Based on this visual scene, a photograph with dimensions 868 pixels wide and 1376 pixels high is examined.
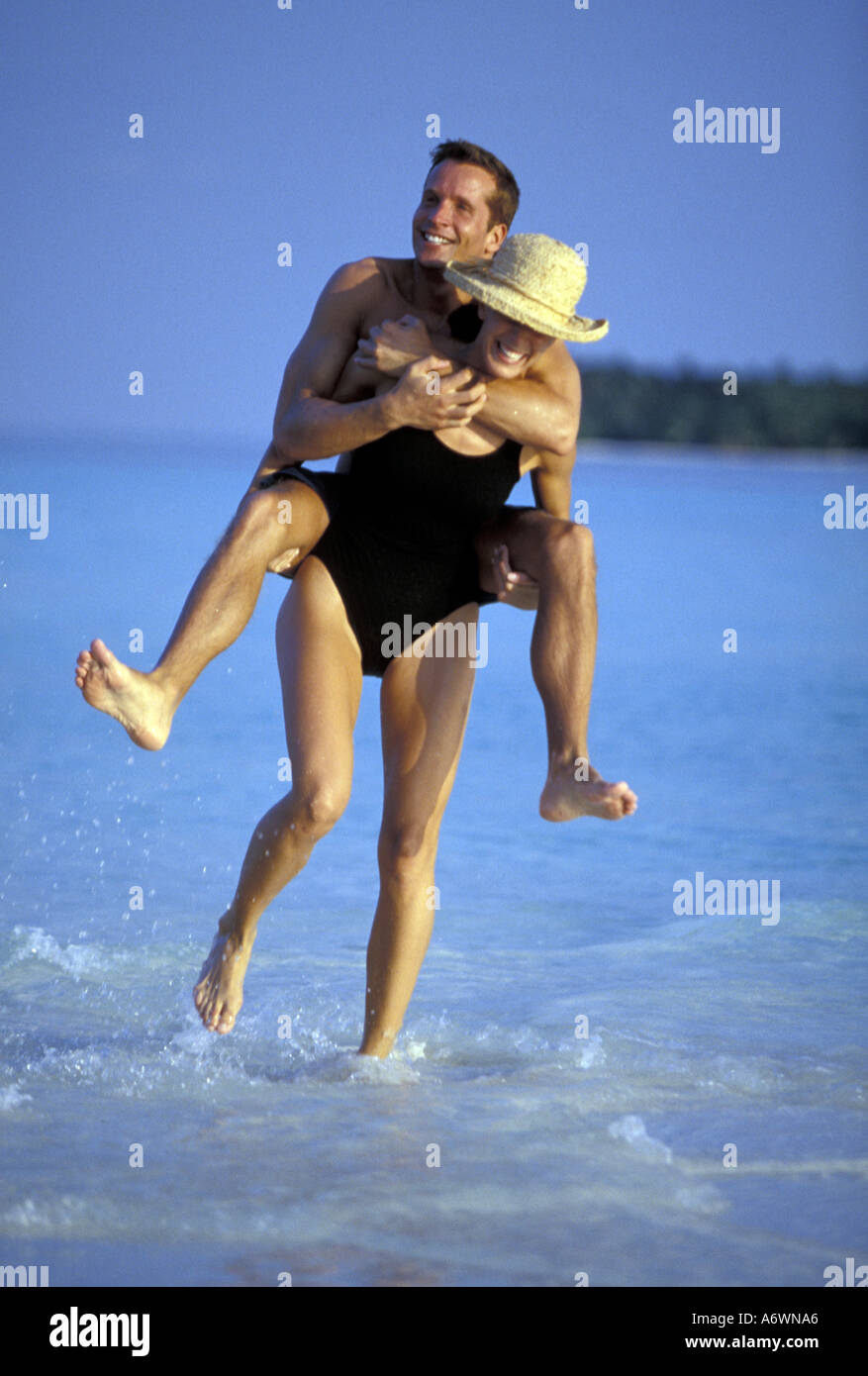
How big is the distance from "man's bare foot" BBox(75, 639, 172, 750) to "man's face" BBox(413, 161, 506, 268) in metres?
1.11

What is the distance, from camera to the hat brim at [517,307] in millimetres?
3279

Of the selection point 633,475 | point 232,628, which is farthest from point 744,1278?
point 633,475

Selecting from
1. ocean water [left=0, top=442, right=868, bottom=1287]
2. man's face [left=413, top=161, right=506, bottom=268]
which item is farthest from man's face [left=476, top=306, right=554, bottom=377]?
ocean water [left=0, top=442, right=868, bottom=1287]

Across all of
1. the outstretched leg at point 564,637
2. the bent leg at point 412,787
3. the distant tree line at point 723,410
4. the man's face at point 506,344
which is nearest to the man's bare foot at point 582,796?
the outstretched leg at point 564,637

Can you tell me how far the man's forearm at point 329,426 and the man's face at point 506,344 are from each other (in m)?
0.26

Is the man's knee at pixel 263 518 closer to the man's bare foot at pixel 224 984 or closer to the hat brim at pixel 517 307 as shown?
the hat brim at pixel 517 307

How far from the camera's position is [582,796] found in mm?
3270

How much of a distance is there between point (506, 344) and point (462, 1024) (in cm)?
189

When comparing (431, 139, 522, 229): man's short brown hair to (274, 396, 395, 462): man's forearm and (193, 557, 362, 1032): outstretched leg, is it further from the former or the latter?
(193, 557, 362, 1032): outstretched leg

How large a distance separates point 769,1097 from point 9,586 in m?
12.0

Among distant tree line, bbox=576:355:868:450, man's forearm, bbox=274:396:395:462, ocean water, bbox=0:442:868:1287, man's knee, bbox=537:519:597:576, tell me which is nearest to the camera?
ocean water, bbox=0:442:868:1287

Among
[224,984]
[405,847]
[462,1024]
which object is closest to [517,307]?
[405,847]

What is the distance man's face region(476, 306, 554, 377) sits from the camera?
339 cm

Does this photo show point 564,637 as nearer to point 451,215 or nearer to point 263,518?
point 263,518
